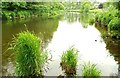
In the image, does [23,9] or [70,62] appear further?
[23,9]

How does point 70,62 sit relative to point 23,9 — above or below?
above

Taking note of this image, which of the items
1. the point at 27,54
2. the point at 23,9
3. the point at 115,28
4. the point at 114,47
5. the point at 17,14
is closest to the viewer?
the point at 27,54

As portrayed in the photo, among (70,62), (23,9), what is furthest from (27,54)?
(23,9)

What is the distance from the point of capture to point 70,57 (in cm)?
947

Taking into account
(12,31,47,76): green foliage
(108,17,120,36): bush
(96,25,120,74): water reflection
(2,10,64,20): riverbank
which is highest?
(12,31,47,76): green foliage

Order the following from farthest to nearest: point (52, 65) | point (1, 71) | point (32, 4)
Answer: point (32, 4) < point (52, 65) < point (1, 71)

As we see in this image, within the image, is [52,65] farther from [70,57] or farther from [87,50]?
[87,50]

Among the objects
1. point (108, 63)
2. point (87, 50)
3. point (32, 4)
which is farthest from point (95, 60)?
point (32, 4)

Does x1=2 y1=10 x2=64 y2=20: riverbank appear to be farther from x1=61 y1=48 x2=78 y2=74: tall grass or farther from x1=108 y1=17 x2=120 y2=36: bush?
x1=61 y1=48 x2=78 y2=74: tall grass

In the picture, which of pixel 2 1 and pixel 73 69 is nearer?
pixel 73 69

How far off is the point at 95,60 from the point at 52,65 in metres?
2.56

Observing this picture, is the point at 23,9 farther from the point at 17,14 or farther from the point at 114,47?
the point at 114,47

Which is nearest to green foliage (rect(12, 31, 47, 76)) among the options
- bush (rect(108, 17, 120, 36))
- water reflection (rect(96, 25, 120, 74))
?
water reflection (rect(96, 25, 120, 74))

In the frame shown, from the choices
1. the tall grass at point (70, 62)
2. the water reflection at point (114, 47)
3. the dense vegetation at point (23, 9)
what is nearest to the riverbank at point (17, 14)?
the dense vegetation at point (23, 9)
